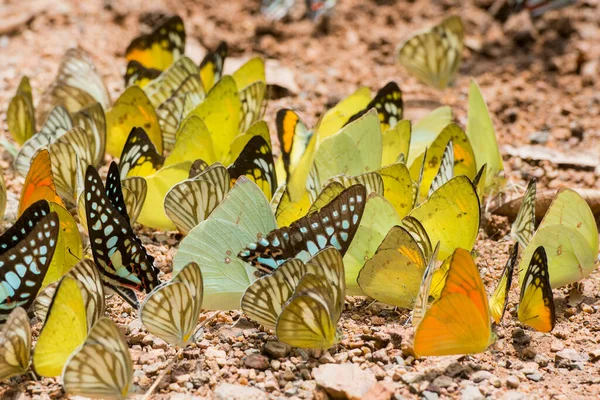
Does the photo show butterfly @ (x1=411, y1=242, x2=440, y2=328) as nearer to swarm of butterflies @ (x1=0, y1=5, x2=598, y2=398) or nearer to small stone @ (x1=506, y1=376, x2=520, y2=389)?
swarm of butterflies @ (x1=0, y1=5, x2=598, y2=398)

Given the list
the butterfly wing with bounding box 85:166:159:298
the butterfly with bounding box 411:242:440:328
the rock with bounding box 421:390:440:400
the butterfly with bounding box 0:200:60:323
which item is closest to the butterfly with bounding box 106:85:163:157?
the butterfly wing with bounding box 85:166:159:298

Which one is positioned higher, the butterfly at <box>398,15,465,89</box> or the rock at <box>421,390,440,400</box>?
the butterfly at <box>398,15,465,89</box>

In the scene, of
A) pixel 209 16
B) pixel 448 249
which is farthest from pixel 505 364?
pixel 209 16

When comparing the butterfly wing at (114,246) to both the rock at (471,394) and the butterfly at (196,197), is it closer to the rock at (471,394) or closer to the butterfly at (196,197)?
the butterfly at (196,197)

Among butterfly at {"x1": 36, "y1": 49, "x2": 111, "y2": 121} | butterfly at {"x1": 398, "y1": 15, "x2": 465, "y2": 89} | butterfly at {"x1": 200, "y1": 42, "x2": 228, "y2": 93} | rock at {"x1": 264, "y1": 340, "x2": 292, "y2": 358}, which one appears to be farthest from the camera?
butterfly at {"x1": 398, "y1": 15, "x2": 465, "y2": 89}

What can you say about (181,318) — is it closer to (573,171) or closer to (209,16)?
(573,171)

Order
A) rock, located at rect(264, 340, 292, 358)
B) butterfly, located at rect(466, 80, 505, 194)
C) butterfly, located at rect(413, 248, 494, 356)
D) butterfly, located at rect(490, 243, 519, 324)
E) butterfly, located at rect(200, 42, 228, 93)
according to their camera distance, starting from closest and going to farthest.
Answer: butterfly, located at rect(413, 248, 494, 356)
rock, located at rect(264, 340, 292, 358)
butterfly, located at rect(490, 243, 519, 324)
butterfly, located at rect(466, 80, 505, 194)
butterfly, located at rect(200, 42, 228, 93)
